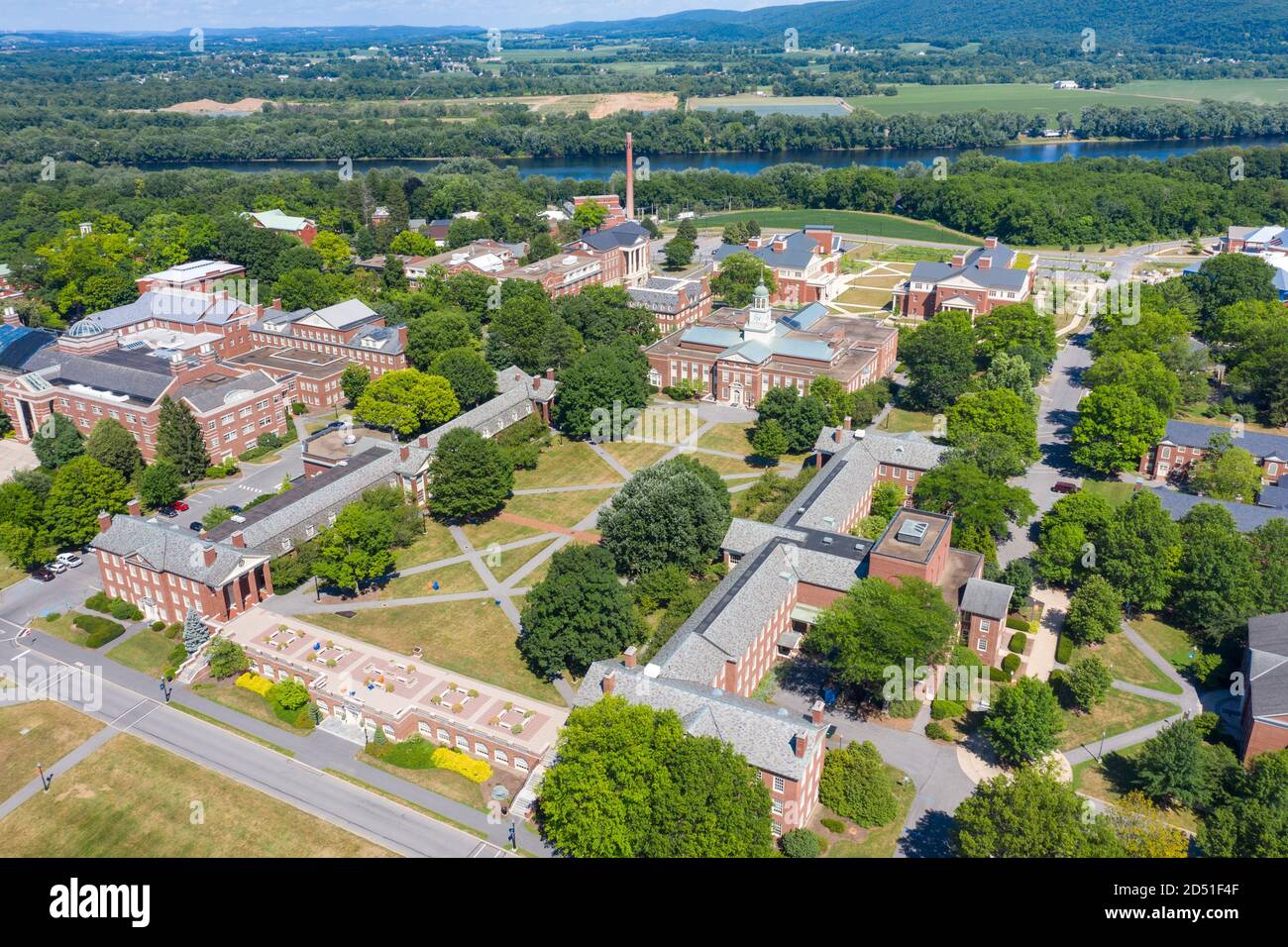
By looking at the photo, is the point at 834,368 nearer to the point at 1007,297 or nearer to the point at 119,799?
the point at 1007,297

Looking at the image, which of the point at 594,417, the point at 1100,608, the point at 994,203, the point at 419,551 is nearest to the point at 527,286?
the point at 594,417

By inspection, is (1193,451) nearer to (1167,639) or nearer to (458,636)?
(1167,639)

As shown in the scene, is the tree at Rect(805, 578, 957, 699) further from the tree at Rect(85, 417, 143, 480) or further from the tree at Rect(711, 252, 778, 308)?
the tree at Rect(711, 252, 778, 308)

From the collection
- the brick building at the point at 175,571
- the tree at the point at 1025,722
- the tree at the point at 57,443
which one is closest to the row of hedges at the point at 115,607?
the brick building at the point at 175,571

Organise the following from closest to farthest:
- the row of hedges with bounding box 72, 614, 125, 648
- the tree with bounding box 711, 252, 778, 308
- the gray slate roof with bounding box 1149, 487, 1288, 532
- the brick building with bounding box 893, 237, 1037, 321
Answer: the row of hedges with bounding box 72, 614, 125, 648, the gray slate roof with bounding box 1149, 487, 1288, 532, the brick building with bounding box 893, 237, 1037, 321, the tree with bounding box 711, 252, 778, 308

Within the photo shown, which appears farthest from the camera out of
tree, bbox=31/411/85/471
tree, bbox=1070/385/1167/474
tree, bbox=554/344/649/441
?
tree, bbox=554/344/649/441

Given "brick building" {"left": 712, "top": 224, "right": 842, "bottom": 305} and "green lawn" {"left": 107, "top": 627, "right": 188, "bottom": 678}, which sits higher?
"brick building" {"left": 712, "top": 224, "right": 842, "bottom": 305}

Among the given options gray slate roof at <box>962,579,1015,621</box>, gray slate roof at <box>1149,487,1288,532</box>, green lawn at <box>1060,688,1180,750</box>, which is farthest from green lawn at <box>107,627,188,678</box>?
gray slate roof at <box>1149,487,1288,532</box>
